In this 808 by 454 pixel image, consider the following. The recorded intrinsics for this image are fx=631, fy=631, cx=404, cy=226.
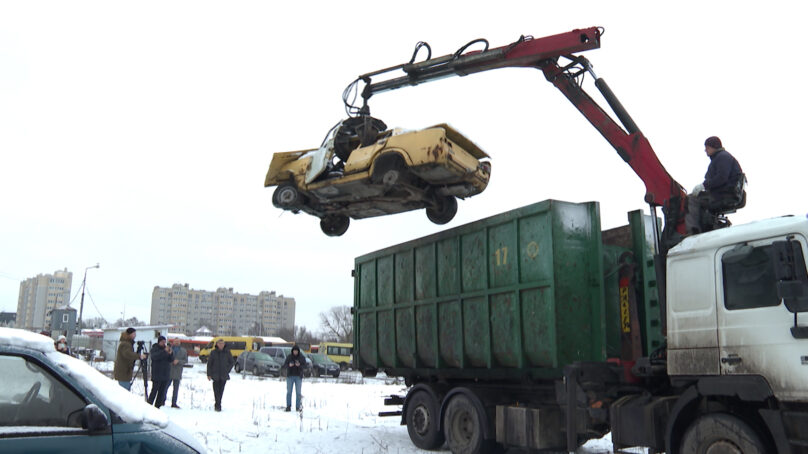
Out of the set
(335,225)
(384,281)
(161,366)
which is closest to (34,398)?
(335,225)

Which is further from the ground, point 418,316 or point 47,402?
point 418,316

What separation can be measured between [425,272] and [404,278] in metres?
0.62

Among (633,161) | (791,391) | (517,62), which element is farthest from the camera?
(517,62)

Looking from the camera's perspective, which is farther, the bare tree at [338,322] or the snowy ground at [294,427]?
the bare tree at [338,322]

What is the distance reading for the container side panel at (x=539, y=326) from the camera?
23.5ft

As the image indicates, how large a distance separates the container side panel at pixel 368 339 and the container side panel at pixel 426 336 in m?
1.39

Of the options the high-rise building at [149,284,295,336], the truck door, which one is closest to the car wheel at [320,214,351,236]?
the truck door

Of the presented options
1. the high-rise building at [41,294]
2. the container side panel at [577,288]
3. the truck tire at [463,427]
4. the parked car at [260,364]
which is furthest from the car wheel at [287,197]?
the high-rise building at [41,294]

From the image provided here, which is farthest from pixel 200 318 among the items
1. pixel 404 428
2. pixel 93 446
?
pixel 93 446

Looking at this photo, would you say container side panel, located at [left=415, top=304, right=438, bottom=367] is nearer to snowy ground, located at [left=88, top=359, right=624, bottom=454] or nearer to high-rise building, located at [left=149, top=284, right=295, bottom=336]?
snowy ground, located at [left=88, top=359, right=624, bottom=454]

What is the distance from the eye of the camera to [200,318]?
122750 mm

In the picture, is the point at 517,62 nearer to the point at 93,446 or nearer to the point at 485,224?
the point at 485,224

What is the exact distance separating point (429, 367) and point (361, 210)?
261cm

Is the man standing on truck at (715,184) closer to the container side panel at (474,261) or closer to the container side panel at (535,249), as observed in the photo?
the container side panel at (535,249)
